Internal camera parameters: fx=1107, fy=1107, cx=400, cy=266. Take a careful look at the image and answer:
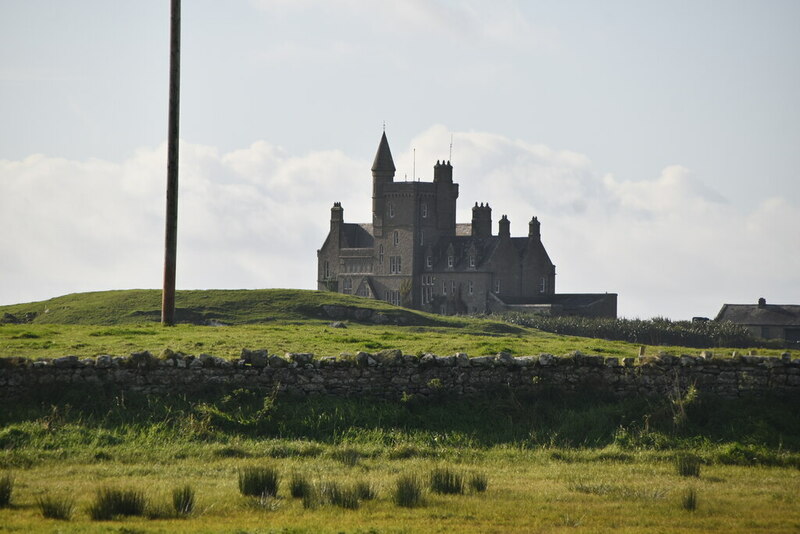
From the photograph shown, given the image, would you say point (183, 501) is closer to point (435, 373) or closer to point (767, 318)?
point (435, 373)

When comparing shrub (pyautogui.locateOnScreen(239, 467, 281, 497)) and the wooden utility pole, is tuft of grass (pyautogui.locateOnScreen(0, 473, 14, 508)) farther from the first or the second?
the wooden utility pole

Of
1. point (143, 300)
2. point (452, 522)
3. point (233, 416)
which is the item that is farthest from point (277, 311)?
point (452, 522)

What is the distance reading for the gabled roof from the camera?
108875 mm

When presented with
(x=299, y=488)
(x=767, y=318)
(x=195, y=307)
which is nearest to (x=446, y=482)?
(x=299, y=488)

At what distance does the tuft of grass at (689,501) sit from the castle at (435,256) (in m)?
103

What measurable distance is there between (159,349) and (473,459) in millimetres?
9220

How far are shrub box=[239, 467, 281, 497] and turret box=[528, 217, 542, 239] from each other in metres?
113

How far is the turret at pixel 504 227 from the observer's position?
12644 centimetres

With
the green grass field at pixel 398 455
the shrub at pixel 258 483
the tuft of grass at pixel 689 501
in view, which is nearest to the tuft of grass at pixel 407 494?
the green grass field at pixel 398 455

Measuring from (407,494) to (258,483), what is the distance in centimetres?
238

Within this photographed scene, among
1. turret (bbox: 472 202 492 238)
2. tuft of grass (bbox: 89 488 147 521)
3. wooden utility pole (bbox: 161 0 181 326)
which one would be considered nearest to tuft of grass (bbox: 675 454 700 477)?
tuft of grass (bbox: 89 488 147 521)

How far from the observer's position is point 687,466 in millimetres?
20250

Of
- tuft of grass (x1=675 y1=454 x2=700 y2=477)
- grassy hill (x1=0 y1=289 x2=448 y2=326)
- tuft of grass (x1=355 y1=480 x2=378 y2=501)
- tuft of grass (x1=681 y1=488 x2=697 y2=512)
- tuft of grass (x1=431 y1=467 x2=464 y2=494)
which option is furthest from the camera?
grassy hill (x1=0 y1=289 x2=448 y2=326)

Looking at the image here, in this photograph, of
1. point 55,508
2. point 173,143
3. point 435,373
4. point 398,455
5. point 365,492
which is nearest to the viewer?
point 55,508
